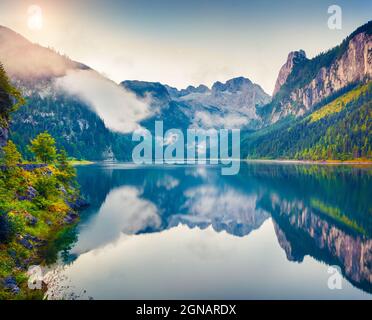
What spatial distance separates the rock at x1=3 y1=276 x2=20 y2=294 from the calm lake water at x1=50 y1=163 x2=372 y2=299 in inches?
113

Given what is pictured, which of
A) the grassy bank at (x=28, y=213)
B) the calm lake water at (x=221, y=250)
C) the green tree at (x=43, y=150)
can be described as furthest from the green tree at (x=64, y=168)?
the calm lake water at (x=221, y=250)

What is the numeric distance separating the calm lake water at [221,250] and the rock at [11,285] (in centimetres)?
288

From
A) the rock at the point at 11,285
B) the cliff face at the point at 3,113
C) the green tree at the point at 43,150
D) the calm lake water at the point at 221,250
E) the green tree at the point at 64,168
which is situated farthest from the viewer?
the green tree at the point at 43,150

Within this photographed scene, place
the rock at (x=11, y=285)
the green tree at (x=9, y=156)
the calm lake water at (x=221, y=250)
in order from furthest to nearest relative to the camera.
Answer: the green tree at (x=9, y=156)
the calm lake water at (x=221, y=250)
the rock at (x=11, y=285)

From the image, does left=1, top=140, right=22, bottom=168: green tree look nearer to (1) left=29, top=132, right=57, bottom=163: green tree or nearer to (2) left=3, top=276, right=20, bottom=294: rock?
(2) left=3, top=276, right=20, bottom=294: rock

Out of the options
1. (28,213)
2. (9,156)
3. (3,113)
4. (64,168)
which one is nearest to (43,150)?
(64,168)

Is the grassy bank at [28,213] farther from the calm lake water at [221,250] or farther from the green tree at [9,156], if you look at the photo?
the calm lake water at [221,250]

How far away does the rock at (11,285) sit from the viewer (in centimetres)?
2345

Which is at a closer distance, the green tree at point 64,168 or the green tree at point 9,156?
the green tree at point 9,156

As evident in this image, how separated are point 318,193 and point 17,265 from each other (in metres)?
73.4

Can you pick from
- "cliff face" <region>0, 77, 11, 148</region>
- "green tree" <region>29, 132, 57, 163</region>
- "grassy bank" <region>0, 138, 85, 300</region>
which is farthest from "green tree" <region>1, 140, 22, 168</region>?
"green tree" <region>29, 132, 57, 163</region>

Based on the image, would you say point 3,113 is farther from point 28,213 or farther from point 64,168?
point 28,213

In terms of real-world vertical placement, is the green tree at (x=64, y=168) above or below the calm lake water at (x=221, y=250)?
above
